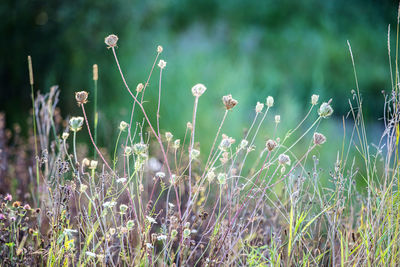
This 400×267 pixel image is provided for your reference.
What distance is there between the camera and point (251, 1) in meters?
7.03

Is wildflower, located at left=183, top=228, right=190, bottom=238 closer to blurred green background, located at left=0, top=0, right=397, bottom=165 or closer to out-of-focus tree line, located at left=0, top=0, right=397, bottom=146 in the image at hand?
blurred green background, located at left=0, top=0, right=397, bottom=165

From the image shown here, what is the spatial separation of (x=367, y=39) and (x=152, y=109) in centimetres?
364

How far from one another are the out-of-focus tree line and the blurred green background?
0.01 m

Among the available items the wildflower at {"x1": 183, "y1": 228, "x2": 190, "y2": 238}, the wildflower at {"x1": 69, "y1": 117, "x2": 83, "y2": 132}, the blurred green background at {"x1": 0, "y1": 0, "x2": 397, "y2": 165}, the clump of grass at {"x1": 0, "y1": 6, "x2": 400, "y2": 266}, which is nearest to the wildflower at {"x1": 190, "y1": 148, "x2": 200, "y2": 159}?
the clump of grass at {"x1": 0, "y1": 6, "x2": 400, "y2": 266}

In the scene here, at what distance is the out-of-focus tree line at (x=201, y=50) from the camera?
5.93m

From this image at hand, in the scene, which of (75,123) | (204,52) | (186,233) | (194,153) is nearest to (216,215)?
(186,233)

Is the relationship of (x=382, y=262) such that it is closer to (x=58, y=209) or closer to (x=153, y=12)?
(x=58, y=209)

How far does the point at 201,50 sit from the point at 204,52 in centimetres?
6

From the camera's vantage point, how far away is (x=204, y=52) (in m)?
6.80

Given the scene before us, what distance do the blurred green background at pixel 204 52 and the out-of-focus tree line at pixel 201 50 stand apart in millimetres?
15

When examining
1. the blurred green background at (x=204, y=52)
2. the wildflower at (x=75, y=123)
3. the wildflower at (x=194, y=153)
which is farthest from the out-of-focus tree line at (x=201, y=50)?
the wildflower at (x=75, y=123)

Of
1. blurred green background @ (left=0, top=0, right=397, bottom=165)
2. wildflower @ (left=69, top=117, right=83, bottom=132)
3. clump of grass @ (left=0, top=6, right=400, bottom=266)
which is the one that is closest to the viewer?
wildflower @ (left=69, top=117, right=83, bottom=132)

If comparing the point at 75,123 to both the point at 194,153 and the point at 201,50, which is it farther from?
the point at 201,50

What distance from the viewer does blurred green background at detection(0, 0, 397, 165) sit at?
5848 mm
